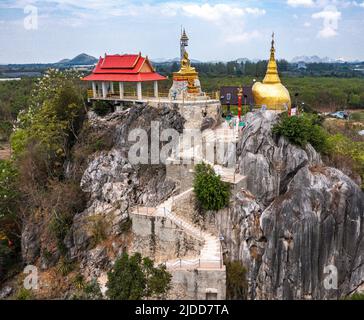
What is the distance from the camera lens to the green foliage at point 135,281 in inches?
667

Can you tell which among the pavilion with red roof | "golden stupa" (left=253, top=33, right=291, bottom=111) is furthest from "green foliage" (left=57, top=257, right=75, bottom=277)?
"golden stupa" (left=253, top=33, right=291, bottom=111)

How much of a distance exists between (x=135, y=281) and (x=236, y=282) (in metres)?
6.67

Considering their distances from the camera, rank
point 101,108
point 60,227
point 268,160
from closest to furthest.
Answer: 1. point 268,160
2. point 60,227
3. point 101,108

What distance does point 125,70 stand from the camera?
3434 centimetres

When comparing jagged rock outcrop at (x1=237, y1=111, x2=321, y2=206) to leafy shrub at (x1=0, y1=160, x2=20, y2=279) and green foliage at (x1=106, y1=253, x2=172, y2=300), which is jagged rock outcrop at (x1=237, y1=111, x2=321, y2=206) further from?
leafy shrub at (x1=0, y1=160, x2=20, y2=279)

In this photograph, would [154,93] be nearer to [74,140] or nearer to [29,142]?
[74,140]

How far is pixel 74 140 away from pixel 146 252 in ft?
47.2

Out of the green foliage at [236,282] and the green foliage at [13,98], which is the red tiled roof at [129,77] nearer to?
the green foliage at [236,282]

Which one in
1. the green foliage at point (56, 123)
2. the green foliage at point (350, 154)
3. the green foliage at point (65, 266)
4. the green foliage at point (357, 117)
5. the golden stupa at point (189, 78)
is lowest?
the green foliage at point (65, 266)

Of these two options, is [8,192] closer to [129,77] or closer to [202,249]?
[129,77]

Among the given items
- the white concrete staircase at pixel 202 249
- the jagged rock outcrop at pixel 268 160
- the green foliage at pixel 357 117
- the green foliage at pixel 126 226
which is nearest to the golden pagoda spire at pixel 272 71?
the jagged rock outcrop at pixel 268 160

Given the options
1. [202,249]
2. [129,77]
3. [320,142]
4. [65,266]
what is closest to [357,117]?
[320,142]

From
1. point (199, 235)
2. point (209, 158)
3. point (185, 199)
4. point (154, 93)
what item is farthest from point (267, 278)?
point (154, 93)

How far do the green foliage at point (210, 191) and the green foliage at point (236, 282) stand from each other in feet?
11.4
